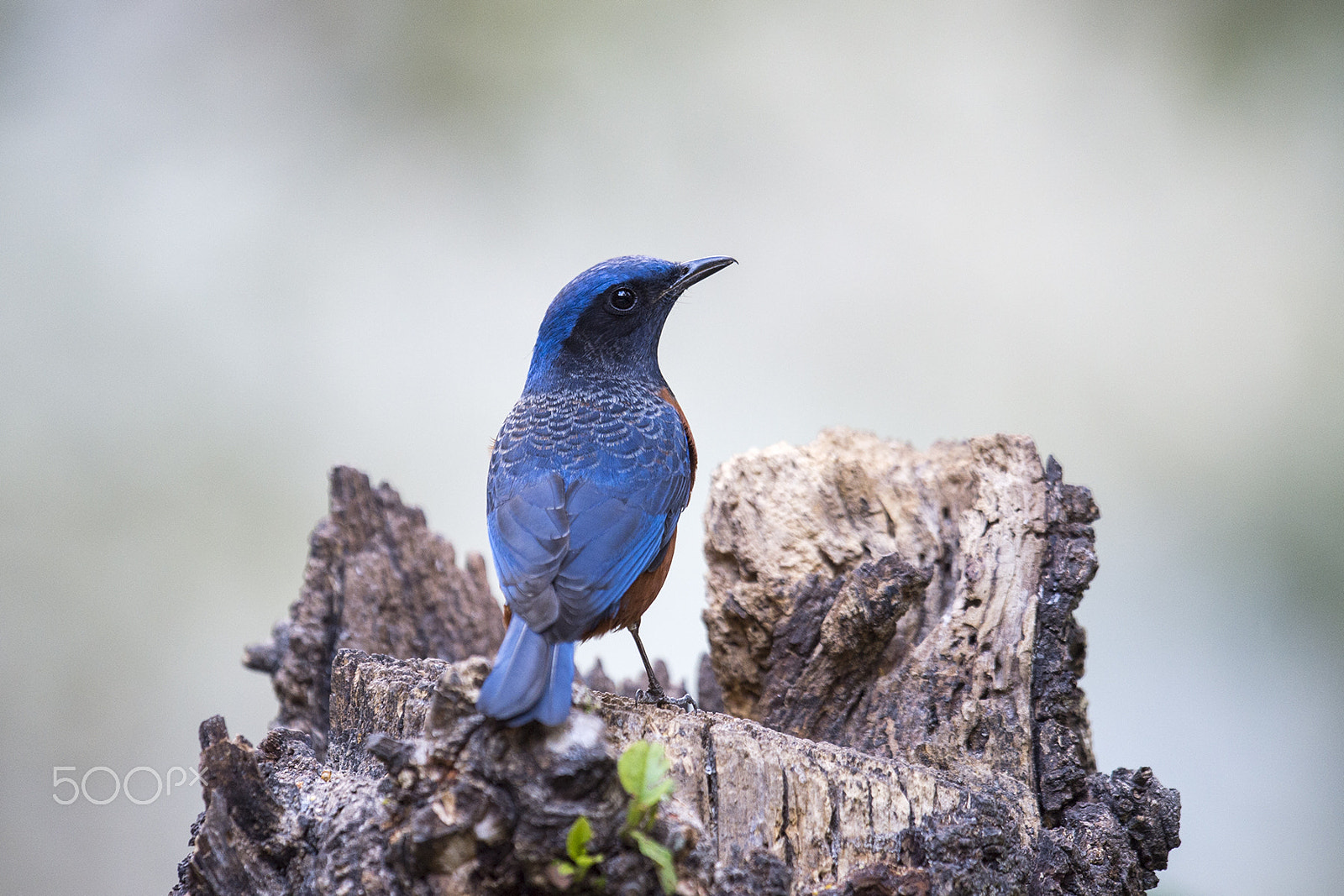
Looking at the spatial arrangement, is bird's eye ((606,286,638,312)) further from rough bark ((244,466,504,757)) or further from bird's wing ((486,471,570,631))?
rough bark ((244,466,504,757))

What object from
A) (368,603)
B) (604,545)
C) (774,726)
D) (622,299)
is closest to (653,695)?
(774,726)

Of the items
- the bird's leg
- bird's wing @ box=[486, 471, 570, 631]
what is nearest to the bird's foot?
the bird's leg

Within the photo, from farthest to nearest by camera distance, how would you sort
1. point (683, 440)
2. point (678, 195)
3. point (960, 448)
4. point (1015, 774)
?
point (678, 195) → point (960, 448) → point (683, 440) → point (1015, 774)

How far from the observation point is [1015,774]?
12.2 feet

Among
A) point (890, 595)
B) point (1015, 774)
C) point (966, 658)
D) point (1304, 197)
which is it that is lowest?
point (1015, 774)

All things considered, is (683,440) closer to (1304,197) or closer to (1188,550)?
(1188,550)

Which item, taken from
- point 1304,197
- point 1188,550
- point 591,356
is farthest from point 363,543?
point 1304,197

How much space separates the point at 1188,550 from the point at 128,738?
725 cm

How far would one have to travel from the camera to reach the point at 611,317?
472cm

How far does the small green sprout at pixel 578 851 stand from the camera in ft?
7.74

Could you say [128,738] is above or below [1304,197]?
below

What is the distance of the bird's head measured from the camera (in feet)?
15.3

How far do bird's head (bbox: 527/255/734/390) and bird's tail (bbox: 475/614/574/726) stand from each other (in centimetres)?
225

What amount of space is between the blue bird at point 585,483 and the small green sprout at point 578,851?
255mm
